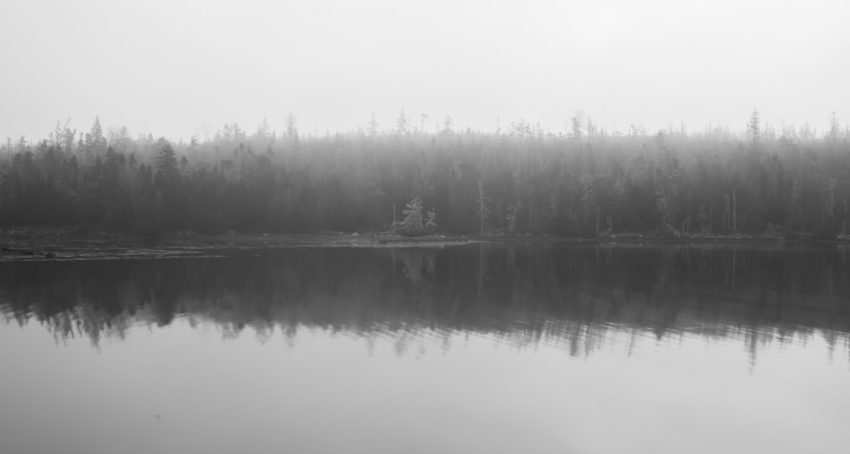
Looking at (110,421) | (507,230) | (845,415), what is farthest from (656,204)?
(110,421)

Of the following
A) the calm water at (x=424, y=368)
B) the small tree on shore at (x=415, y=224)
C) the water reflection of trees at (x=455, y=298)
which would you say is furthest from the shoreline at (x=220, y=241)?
the calm water at (x=424, y=368)

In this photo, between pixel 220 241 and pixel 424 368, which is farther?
pixel 220 241

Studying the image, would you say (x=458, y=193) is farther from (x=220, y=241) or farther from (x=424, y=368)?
(x=424, y=368)

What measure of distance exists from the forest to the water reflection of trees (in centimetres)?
5366

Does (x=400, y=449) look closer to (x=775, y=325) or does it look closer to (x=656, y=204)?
(x=775, y=325)

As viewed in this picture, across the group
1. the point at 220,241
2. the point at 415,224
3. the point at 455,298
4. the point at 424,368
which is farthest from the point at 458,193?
the point at 424,368

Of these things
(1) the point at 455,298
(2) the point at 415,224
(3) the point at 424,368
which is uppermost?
(2) the point at 415,224

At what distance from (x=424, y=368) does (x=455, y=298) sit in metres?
14.5

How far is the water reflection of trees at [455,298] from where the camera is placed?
83.9 ft

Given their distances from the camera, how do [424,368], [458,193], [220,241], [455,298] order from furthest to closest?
[458,193], [220,241], [455,298], [424,368]

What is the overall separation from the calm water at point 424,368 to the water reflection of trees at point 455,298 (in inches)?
9.0

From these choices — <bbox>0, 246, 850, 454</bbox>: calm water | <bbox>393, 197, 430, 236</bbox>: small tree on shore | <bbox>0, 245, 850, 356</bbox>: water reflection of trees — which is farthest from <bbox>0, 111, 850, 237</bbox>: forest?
<bbox>0, 246, 850, 454</bbox>: calm water

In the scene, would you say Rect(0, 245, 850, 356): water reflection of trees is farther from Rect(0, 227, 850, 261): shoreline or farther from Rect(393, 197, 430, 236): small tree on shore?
Rect(393, 197, 430, 236): small tree on shore

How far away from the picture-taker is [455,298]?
33594 mm
